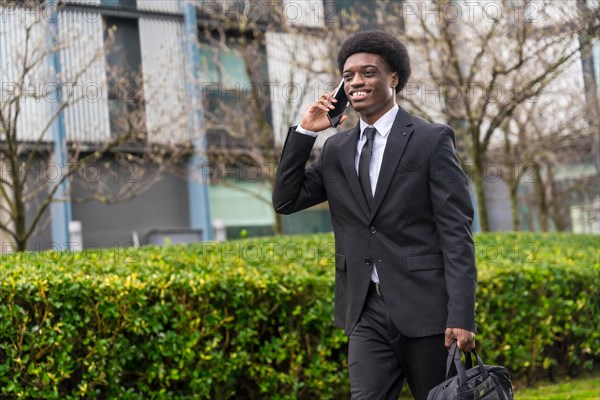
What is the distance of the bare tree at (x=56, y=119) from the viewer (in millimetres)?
9680

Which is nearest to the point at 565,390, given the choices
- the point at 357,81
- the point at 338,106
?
the point at 338,106

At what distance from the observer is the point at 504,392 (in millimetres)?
3201

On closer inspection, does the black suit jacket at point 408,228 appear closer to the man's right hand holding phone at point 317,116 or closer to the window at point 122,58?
the man's right hand holding phone at point 317,116

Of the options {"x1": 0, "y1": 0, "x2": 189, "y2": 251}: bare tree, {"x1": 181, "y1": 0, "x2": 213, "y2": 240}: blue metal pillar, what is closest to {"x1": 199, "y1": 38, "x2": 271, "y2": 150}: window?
{"x1": 181, "y1": 0, "x2": 213, "y2": 240}: blue metal pillar

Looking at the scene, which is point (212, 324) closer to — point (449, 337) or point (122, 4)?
point (449, 337)

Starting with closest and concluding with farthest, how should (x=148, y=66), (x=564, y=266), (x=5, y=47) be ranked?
(x=564, y=266) → (x=5, y=47) → (x=148, y=66)

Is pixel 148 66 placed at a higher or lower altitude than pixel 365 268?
higher

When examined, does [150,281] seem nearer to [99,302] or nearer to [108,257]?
[99,302]

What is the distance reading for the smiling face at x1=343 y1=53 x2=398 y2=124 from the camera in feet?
11.3

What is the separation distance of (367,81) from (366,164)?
1.21ft

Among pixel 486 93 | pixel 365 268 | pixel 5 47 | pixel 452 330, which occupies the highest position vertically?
pixel 5 47

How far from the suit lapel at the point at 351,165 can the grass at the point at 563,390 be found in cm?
343

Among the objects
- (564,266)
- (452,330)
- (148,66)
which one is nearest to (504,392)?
(452,330)

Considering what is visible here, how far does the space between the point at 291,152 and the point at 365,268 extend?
2.06ft
